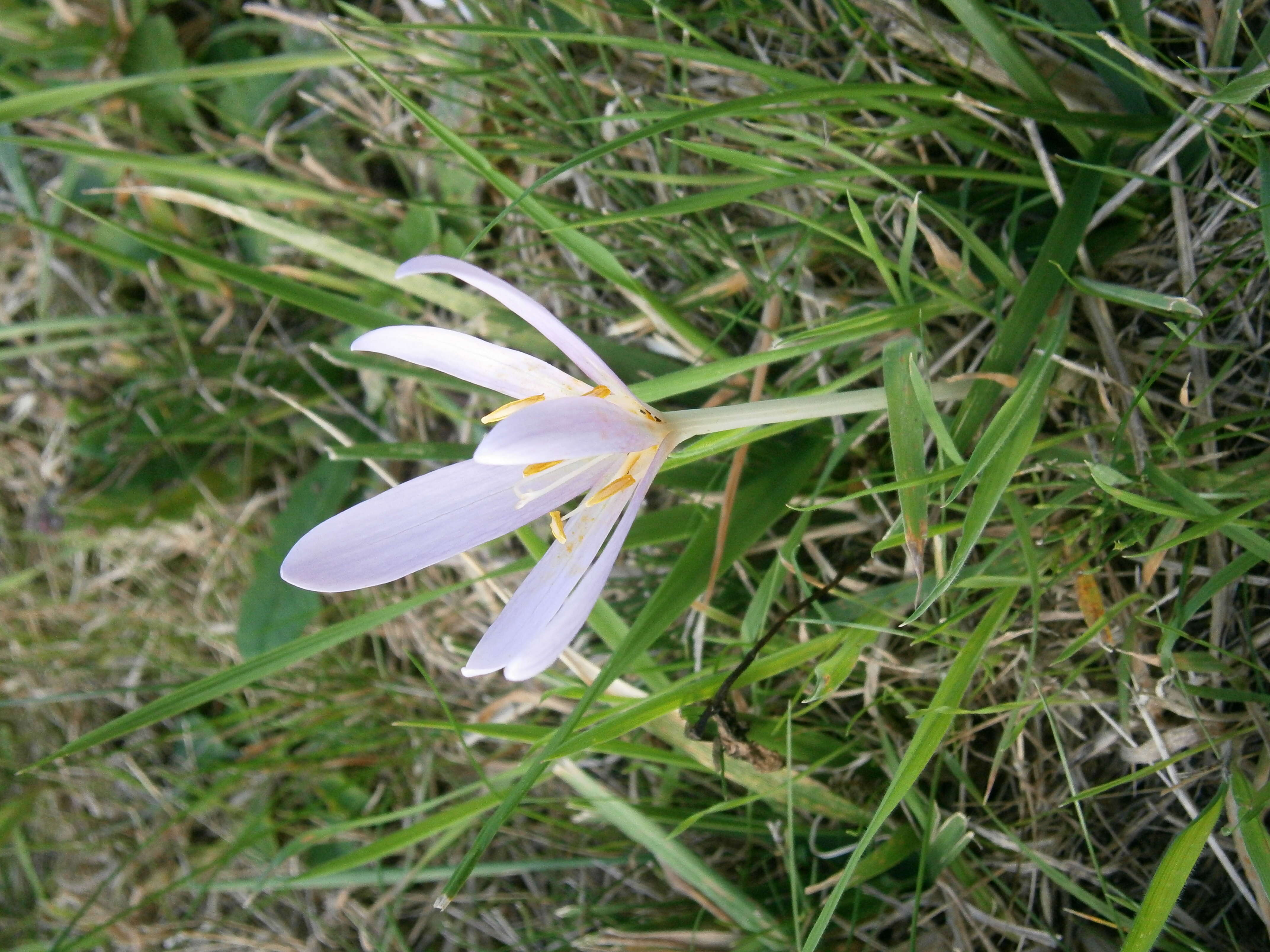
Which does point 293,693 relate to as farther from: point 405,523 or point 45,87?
point 45,87

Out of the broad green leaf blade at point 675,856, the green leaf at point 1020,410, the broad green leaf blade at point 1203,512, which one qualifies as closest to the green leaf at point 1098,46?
the green leaf at point 1020,410

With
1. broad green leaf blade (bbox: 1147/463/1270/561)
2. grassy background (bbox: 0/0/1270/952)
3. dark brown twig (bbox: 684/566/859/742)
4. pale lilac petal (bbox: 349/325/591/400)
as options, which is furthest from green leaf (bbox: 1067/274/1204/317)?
pale lilac petal (bbox: 349/325/591/400)

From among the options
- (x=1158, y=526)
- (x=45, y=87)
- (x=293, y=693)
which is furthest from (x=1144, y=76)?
(x=45, y=87)

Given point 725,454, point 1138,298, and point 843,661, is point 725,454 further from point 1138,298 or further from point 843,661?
point 1138,298

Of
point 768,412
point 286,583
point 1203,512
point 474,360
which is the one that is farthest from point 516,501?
point 286,583

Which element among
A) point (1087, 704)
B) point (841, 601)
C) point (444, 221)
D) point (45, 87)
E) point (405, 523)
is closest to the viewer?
point (405, 523)

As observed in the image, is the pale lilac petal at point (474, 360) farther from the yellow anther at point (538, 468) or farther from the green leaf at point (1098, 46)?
the green leaf at point (1098, 46)
